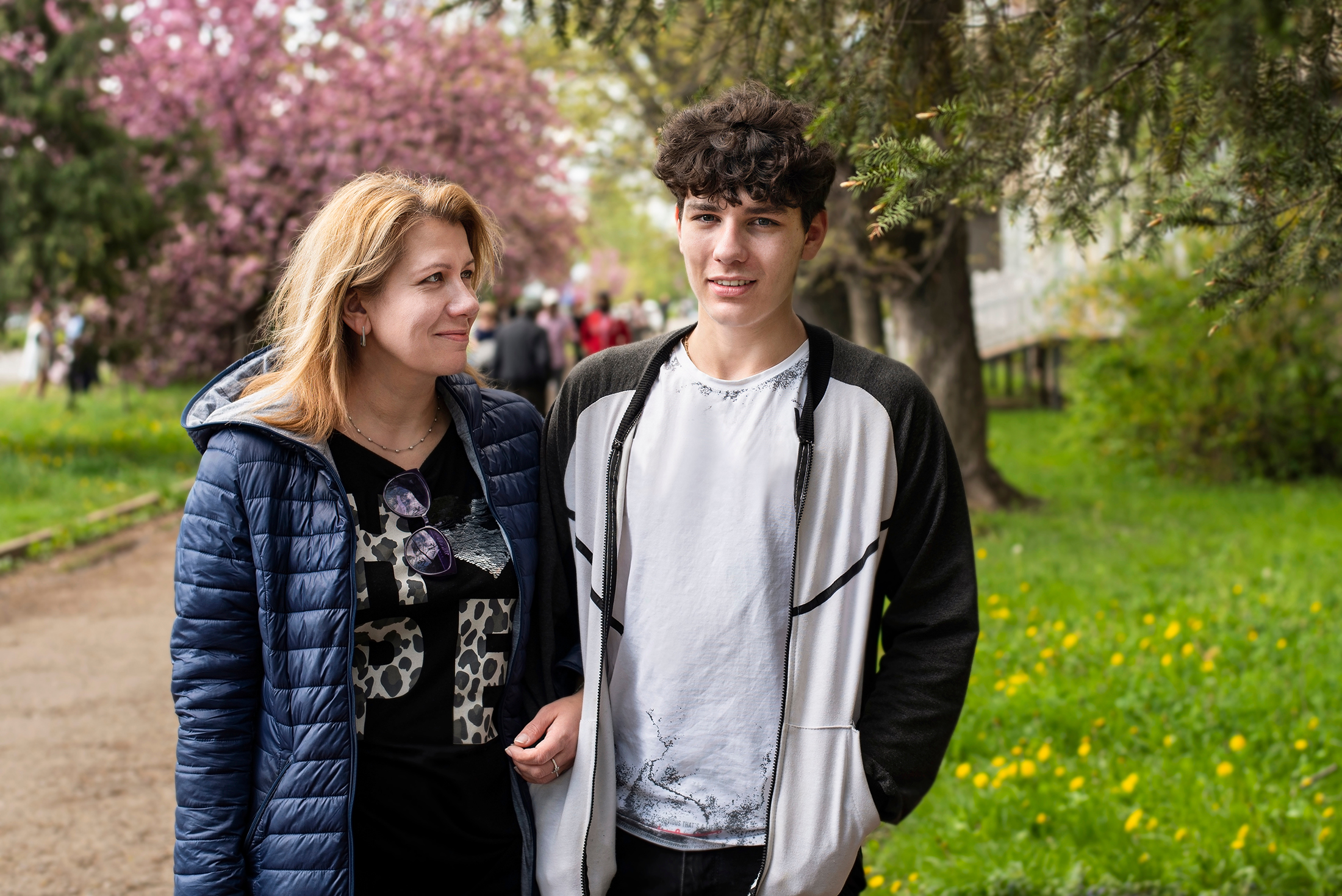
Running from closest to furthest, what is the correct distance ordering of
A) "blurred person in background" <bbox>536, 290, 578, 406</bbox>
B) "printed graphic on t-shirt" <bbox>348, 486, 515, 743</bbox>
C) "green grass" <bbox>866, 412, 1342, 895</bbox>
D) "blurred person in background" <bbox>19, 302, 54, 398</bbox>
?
"printed graphic on t-shirt" <bbox>348, 486, 515, 743</bbox>
"green grass" <bbox>866, 412, 1342, 895</bbox>
"blurred person in background" <bbox>536, 290, 578, 406</bbox>
"blurred person in background" <bbox>19, 302, 54, 398</bbox>

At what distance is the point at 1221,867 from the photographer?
3.42 meters

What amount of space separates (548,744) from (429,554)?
1.41 ft

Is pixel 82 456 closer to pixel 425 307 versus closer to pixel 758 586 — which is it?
pixel 425 307

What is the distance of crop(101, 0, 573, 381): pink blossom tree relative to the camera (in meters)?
15.8

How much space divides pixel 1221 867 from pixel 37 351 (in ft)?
69.3

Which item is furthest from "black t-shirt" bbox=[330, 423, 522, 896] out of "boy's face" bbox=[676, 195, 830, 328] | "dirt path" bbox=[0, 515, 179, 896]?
"dirt path" bbox=[0, 515, 179, 896]

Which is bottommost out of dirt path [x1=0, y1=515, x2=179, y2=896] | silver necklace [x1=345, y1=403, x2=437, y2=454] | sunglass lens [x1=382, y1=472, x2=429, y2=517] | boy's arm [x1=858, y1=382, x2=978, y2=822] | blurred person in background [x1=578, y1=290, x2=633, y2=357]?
dirt path [x1=0, y1=515, x2=179, y2=896]

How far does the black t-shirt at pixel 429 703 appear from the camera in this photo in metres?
2.21

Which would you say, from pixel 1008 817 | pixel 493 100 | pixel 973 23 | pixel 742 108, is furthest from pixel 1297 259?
pixel 493 100

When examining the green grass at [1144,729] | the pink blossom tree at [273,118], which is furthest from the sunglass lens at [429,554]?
the pink blossom tree at [273,118]

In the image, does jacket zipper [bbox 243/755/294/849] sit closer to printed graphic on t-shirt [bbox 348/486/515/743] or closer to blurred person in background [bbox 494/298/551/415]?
printed graphic on t-shirt [bbox 348/486/515/743]

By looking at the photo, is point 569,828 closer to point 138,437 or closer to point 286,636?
point 286,636

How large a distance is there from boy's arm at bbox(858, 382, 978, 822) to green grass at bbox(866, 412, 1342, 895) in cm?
164

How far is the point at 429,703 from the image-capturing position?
88.4 inches
